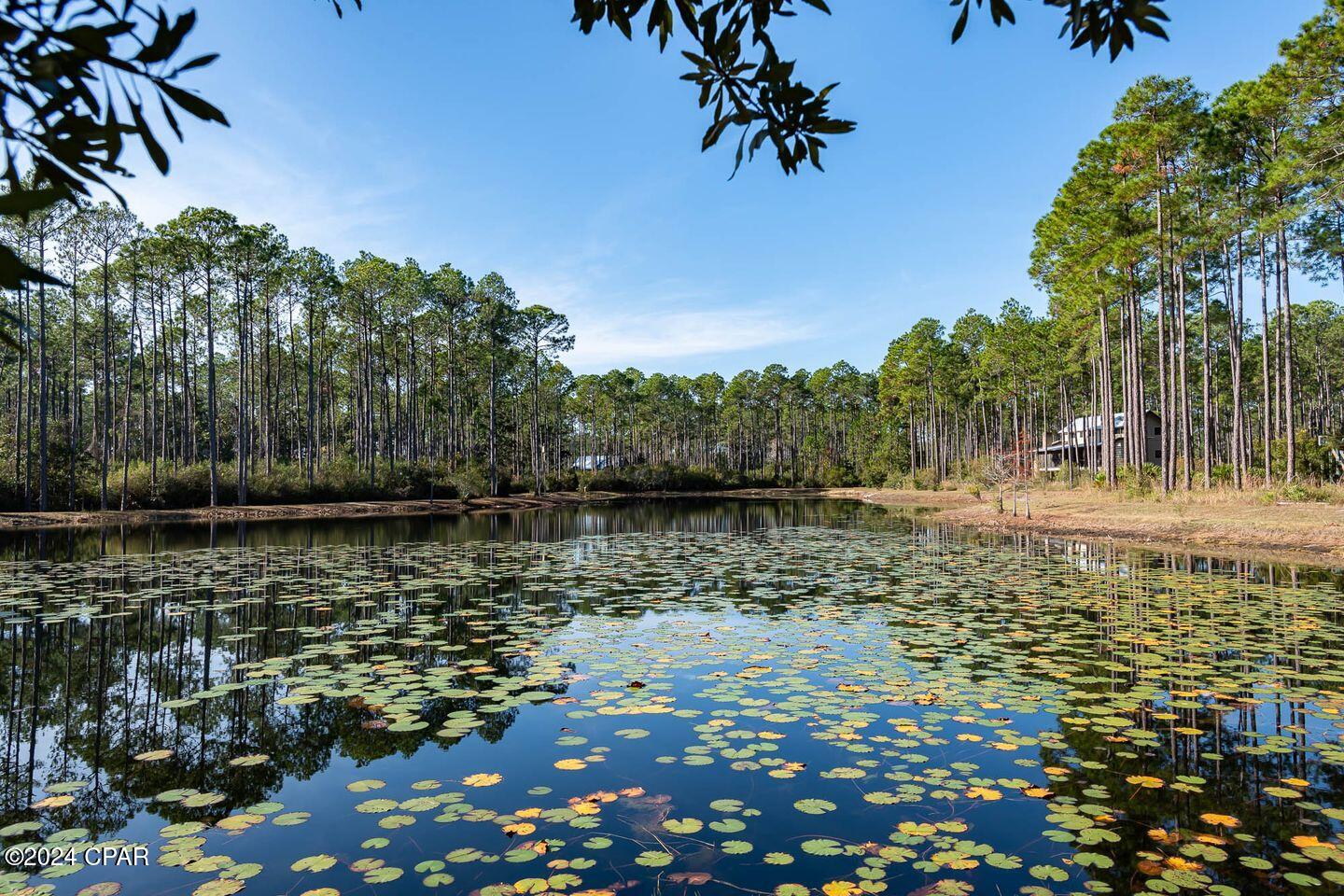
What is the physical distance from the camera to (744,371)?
78.2 meters

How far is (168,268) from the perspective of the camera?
3216cm

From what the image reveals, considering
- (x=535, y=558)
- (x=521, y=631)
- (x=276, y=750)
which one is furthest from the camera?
(x=535, y=558)

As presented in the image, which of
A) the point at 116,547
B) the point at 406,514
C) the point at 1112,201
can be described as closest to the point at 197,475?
the point at 406,514

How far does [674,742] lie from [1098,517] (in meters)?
21.5

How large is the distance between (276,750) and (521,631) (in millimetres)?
3766

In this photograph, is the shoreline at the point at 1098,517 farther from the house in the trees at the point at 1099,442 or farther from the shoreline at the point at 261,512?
the house in the trees at the point at 1099,442

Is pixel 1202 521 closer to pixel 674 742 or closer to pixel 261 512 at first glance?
pixel 674 742

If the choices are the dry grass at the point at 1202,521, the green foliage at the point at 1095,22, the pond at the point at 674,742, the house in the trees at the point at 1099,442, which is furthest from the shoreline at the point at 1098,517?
the house in the trees at the point at 1099,442

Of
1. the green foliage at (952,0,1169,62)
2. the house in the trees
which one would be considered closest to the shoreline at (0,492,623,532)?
the green foliage at (952,0,1169,62)

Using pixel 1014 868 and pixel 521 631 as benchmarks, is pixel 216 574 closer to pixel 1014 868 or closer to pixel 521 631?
pixel 521 631

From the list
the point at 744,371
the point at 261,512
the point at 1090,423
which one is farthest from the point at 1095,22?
the point at 744,371

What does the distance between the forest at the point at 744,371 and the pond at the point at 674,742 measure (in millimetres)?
3338

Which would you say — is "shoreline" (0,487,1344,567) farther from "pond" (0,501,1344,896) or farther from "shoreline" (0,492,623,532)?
"pond" (0,501,1344,896)

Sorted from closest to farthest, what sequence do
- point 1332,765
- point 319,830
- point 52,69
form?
1. point 52,69
2. point 319,830
3. point 1332,765
